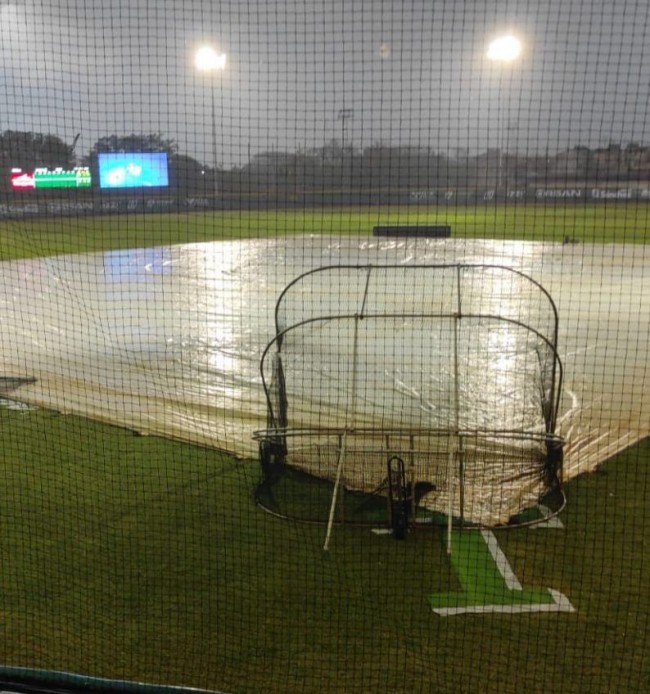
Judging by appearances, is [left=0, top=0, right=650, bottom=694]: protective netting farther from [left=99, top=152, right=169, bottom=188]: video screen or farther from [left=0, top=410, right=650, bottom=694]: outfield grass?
[left=99, top=152, right=169, bottom=188]: video screen

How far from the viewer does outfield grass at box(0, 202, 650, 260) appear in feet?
63.3

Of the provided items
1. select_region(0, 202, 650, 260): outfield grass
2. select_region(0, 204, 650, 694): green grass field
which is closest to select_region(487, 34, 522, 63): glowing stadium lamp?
select_region(0, 204, 650, 694): green grass field

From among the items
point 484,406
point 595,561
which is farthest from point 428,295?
point 595,561

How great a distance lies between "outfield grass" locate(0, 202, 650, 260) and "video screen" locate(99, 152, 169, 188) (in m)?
1.37

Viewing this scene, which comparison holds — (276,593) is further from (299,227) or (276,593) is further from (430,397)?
(299,227)

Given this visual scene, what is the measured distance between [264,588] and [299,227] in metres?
23.3

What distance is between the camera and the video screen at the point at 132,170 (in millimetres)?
21266

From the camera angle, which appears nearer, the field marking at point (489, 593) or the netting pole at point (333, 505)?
the field marking at point (489, 593)

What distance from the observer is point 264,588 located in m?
3.67

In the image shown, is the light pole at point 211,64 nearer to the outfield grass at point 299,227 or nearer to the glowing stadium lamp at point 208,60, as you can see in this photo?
the glowing stadium lamp at point 208,60

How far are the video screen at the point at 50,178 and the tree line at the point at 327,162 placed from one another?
0.35 m

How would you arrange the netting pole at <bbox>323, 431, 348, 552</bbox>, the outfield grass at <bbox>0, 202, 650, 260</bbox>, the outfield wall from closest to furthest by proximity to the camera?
the netting pole at <bbox>323, 431, 348, 552</bbox> → the outfield grass at <bbox>0, 202, 650, 260</bbox> → the outfield wall

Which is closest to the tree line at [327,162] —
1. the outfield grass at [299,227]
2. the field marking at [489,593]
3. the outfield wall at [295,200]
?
the outfield wall at [295,200]

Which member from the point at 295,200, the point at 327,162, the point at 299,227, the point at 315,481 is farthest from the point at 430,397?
the point at 299,227
